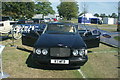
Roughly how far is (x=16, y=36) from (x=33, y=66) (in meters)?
7.18

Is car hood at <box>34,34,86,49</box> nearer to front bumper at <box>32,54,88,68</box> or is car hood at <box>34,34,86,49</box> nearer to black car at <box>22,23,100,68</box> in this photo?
black car at <box>22,23,100,68</box>

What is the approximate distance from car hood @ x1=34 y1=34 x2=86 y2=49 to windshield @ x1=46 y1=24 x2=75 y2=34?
59 cm

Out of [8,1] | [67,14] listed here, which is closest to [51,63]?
[8,1]

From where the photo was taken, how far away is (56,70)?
5.17 meters

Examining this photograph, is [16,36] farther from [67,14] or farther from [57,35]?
[67,14]

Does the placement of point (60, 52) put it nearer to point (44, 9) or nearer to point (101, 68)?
point (101, 68)

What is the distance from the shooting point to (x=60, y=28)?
662 cm

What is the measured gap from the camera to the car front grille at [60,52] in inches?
190

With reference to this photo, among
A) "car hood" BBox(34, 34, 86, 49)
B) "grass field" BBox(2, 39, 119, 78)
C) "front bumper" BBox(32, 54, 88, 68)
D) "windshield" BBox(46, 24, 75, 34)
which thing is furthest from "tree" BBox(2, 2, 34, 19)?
"front bumper" BBox(32, 54, 88, 68)

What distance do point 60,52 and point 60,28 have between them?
6.59 feet

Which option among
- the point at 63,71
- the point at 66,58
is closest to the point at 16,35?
the point at 63,71

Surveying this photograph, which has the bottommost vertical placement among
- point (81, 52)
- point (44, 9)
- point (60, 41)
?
point (81, 52)

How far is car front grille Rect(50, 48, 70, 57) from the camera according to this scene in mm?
4820

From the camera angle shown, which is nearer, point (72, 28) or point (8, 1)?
point (72, 28)
